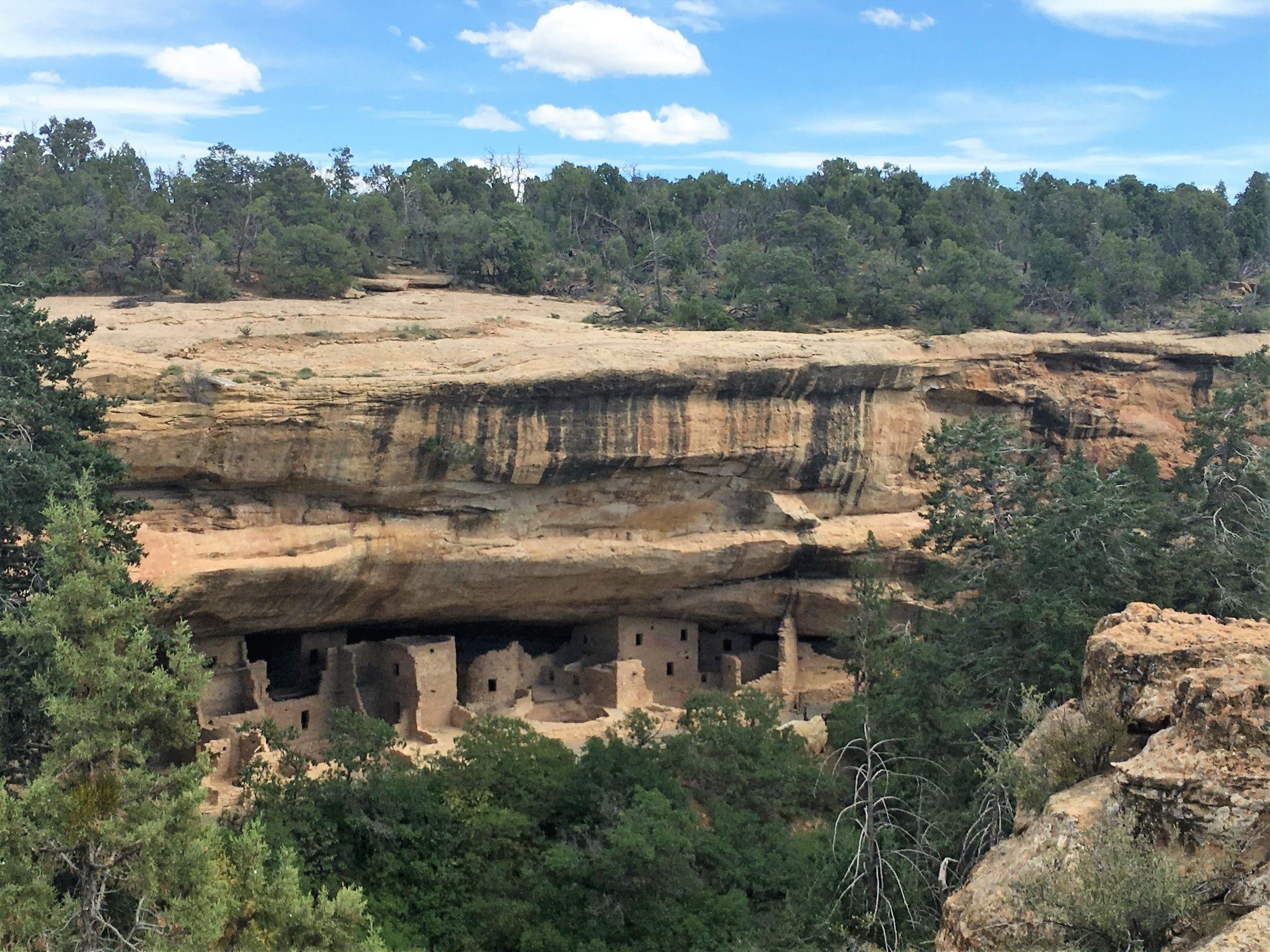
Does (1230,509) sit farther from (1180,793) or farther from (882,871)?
(1180,793)

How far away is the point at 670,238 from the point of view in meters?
35.7

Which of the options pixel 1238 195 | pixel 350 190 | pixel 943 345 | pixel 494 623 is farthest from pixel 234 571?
pixel 1238 195

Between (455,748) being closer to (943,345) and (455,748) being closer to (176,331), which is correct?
(176,331)

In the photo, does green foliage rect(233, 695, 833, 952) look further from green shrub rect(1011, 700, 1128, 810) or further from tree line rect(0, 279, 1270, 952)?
green shrub rect(1011, 700, 1128, 810)

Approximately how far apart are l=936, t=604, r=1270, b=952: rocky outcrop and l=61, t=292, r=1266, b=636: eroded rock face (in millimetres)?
11341

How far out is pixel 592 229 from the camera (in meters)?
40.2

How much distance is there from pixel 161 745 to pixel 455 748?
4.87 metres

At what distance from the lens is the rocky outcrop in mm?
6117

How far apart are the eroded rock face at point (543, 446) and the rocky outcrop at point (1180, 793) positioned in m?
11.3

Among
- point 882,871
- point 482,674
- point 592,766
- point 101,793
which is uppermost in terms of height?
point 101,793

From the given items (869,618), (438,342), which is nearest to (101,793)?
(438,342)

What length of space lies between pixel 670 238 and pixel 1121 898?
30910mm

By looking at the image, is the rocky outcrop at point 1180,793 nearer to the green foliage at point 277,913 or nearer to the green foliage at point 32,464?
the green foliage at point 277,913

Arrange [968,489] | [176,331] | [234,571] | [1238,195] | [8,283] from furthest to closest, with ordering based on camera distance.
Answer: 1. [1238,195]
2. [968,489]
3. [176,331]
4. [234,571]
5. [8,283]
